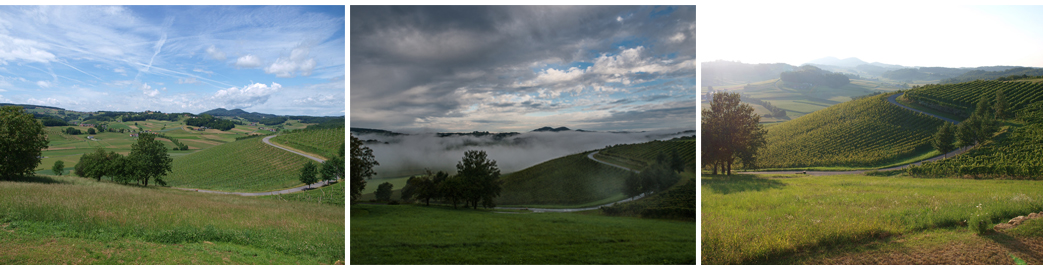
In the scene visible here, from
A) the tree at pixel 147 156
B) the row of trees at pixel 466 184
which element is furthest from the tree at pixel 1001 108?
the tree at pixel 147 156

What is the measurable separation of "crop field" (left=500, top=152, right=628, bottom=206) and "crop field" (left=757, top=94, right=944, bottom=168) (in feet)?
8.15

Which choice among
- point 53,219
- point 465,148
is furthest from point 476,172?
point 53,219

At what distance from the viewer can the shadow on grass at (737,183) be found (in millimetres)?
4281

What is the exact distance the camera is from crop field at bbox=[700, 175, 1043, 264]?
3.64 m

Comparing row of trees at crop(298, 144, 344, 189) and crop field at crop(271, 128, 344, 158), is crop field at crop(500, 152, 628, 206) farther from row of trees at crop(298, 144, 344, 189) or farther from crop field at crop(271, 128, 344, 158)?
crop field at crop(271, 128, 344, 158)

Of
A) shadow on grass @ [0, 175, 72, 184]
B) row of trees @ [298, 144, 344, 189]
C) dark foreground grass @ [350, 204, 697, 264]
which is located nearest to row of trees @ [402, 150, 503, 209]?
dark foreground grass @ [350, 204, 697, 264]

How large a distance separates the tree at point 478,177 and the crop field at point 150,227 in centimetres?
190

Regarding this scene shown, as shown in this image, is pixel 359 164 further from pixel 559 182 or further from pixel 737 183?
pixel 737 183

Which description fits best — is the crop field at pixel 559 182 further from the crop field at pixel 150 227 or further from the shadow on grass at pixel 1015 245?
the shadow on grass at pixel 1015 245

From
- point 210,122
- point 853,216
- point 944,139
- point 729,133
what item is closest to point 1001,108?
point 944,139

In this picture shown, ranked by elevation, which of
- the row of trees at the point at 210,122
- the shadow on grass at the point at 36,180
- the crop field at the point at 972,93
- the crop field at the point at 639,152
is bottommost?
the shadow on grass at the point at 36,180

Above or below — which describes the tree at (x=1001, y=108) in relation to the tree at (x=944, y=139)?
above

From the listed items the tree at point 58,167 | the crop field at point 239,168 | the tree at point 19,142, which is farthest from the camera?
the crop field at point 239,168

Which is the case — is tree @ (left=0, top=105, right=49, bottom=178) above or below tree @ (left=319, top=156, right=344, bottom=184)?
above
